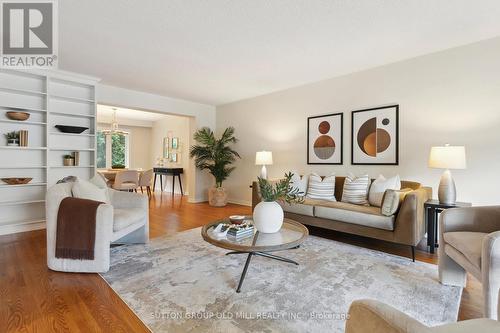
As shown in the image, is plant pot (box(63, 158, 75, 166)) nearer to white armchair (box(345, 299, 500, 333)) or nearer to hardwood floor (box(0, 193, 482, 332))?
hardwood floor (box(0, 193, 482, 332))

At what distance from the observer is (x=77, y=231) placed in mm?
2209

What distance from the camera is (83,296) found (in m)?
1.86

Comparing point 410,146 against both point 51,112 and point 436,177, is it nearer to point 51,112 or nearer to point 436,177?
point 436,177

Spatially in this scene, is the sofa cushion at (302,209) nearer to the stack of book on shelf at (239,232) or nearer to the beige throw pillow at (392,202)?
the beige throw pillow at (392,202)

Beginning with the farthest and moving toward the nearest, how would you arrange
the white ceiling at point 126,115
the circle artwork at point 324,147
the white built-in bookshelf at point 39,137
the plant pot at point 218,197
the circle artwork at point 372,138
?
the white ceiling at point 126,115
the plant pot at point 218,197
the circle artwork at point 324,147
the circle artwork at point 372,138
the white built-in bookshelf at point 39,137

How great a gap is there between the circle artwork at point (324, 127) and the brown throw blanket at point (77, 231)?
11.5 feet

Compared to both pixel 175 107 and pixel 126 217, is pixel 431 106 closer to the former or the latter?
pixel 126 217

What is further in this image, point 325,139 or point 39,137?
point 325,139

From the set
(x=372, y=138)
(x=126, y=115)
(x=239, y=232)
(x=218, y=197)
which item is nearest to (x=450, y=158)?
(x=372, y=138)

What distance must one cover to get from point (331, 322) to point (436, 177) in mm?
2670

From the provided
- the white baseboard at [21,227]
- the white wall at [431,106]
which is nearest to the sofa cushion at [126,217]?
the white baseboard at [21,227]

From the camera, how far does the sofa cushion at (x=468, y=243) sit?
161 centimetres

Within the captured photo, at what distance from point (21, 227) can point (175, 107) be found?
133 inches

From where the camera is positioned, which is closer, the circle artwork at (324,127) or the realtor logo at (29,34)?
the realtor logo at (29,34)
